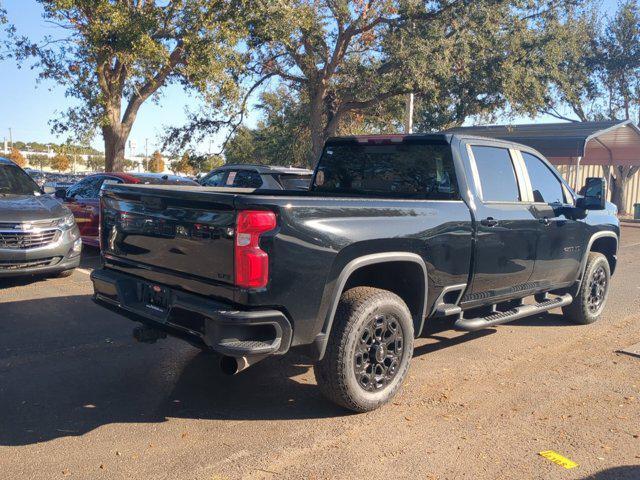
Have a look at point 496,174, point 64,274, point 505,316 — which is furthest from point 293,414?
point 64,274

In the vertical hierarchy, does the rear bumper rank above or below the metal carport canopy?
below

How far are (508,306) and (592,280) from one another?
1688 mm

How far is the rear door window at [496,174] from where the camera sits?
539 centimetres

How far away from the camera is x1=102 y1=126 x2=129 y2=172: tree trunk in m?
17.9

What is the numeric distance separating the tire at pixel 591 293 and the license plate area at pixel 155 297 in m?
4.82

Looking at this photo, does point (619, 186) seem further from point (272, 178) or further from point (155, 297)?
point (155, 297)

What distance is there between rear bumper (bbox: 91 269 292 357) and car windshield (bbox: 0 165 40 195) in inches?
226

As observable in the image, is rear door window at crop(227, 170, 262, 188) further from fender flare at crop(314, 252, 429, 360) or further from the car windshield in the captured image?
fender flare at crop(314, 252, 429, 360)

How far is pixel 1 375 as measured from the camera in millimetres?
4820

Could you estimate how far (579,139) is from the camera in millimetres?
21875

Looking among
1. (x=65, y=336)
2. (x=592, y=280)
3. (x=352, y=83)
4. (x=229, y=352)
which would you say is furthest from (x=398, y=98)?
(x=229, y=352)

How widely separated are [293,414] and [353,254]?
1239 mm

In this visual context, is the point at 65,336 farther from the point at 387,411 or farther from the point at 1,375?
the point at 387,411

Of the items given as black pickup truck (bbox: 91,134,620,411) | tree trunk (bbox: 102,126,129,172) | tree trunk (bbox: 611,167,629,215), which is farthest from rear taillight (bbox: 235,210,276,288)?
tree trunk (bbox: 611,167,629,215)
